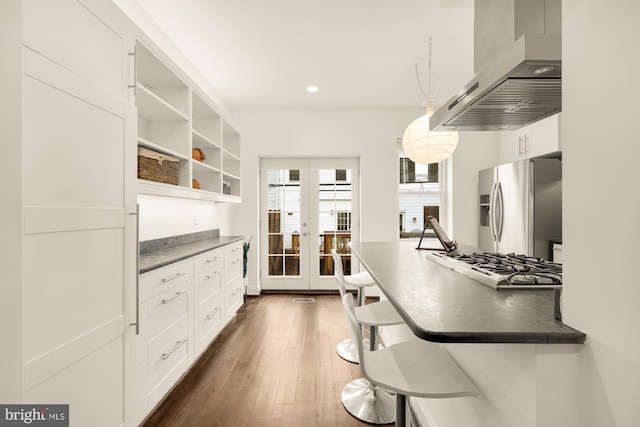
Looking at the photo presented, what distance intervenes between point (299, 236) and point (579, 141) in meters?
4.32

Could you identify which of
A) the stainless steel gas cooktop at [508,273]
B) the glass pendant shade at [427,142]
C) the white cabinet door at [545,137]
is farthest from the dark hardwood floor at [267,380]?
the white cabinet door at [545,137]

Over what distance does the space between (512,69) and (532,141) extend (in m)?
3.24

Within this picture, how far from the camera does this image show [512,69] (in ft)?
4.11

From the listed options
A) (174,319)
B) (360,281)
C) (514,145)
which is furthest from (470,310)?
(514,145)

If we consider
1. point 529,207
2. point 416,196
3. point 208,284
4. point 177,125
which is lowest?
point 208,284

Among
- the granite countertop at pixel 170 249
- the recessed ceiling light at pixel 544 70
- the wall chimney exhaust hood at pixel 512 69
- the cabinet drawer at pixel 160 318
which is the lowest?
the cabinet drawer at pixel 160 318

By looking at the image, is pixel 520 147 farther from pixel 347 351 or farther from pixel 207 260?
pixel 207 260

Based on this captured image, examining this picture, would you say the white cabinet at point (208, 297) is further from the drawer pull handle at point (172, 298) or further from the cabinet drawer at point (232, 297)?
the drawer pull handle at point (172, 298)

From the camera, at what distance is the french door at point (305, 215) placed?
4953 millimetres

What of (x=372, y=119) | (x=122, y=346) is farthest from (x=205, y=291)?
(x=372, y=119)

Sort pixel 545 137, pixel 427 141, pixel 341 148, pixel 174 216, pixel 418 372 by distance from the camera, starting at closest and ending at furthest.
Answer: pixel 418 372 → pixel 427 141 → pixel 174 216 → pixel 545 137 → pixel 341 148

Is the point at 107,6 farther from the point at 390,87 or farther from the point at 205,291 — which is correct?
the point at 390,87

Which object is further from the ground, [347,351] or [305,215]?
[305,215]

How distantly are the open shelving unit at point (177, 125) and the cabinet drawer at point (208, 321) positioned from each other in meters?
0.94
